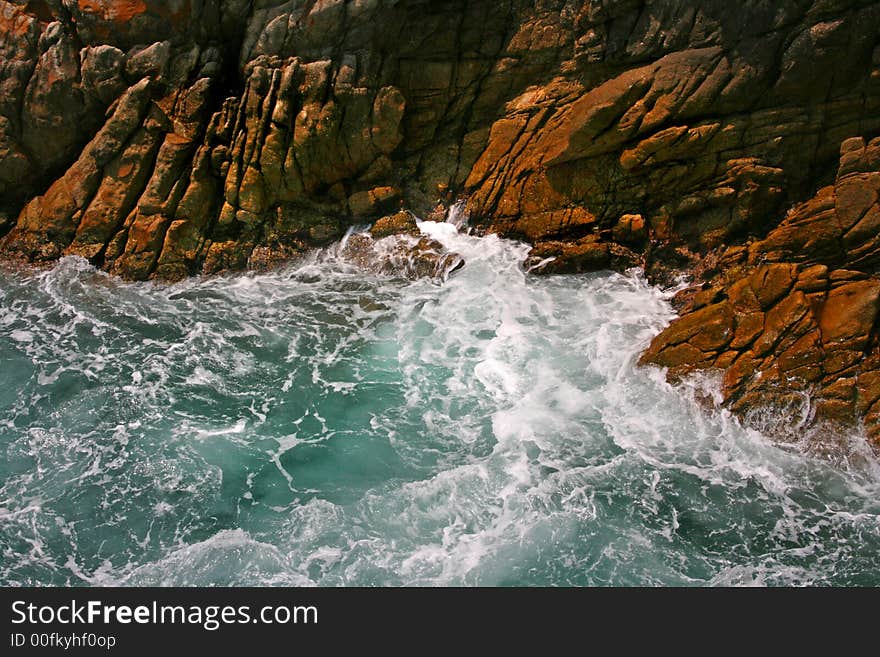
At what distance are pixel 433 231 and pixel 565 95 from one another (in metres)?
5.79

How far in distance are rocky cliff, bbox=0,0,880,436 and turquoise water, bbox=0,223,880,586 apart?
1.73 m

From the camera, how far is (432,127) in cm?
2291

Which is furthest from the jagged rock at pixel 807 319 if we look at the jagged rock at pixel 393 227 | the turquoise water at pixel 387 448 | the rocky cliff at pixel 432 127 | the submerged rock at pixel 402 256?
the jagged rock at pixel 393 227

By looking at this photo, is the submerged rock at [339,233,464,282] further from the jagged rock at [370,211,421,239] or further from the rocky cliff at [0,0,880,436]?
the rocky cliff at [0,0,880,436]

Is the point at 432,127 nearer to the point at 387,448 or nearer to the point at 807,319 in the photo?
the point at 387,448

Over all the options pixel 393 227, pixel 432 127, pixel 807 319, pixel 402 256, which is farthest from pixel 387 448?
pixel 432 127

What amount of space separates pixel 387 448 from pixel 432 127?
36.6 feet

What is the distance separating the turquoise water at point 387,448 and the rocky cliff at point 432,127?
173cm

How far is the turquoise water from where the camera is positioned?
14312 millimetres

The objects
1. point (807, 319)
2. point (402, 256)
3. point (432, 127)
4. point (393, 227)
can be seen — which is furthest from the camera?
point (432, 127)

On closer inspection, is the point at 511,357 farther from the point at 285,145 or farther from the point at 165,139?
the point at 165,139

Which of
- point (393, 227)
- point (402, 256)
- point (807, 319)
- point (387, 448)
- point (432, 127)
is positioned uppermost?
point (432, 127)

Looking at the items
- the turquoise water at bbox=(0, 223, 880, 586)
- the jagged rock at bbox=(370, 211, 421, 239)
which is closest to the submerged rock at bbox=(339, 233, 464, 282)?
the jagged rock at bbox=(370, 211, 421, 239)

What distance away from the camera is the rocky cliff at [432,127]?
19.4 metres
